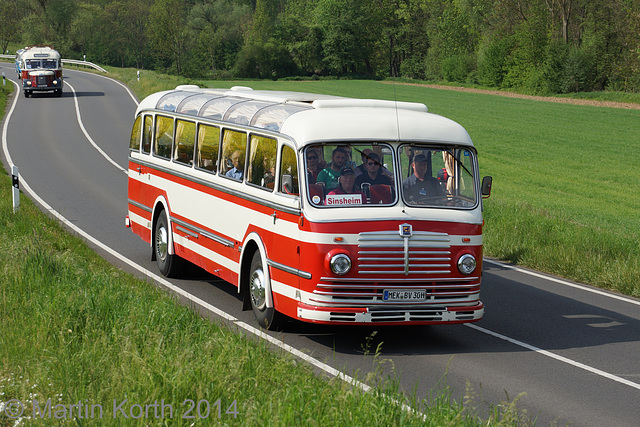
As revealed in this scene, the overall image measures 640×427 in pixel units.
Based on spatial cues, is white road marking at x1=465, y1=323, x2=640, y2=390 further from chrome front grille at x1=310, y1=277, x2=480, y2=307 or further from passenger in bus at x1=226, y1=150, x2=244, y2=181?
passenger in bus at x1=226, y1=150, x2=244, y2=181

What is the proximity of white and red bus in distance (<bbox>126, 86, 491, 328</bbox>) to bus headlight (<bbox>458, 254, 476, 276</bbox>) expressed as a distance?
0.04 ft

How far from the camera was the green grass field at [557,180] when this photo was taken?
16.2 m

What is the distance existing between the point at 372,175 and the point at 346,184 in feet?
1.08

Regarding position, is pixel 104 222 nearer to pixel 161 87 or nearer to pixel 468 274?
pixel 468 274

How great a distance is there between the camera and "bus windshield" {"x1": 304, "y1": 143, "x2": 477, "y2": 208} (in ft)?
34.5

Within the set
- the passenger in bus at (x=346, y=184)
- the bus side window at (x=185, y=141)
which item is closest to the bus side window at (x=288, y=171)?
the passenger in bus at (x=346, y=184)

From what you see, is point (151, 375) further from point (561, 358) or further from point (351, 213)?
point (561, 358)

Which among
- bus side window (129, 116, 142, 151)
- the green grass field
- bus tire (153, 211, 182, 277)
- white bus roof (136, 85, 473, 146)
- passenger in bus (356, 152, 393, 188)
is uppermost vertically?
white bus roof (136, 85, 473, 146)

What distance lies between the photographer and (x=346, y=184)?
10562 millimetres

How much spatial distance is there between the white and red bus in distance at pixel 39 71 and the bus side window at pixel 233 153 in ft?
149

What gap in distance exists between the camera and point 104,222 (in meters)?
19.8

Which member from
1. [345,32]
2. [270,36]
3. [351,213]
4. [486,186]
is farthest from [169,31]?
[351,213]

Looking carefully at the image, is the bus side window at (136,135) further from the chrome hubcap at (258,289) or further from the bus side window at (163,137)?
the chrome hubcap at (258,289)

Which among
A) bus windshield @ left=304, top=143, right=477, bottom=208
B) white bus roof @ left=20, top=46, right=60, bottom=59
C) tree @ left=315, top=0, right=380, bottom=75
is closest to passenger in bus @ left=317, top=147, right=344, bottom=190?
bus windshield @ left=304, top=143, right=477, bottom=208
